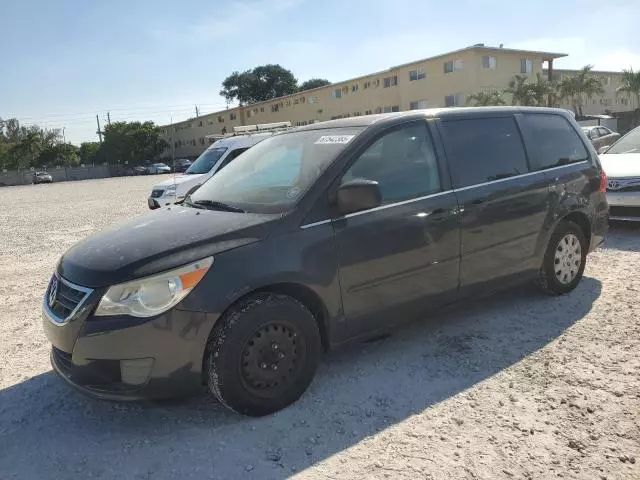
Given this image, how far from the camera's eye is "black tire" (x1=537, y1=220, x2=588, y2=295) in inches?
188

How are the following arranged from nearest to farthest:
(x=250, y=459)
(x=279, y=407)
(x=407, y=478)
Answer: (x=407, y=478)
(x=250, y=459)
(x=279, y=407)

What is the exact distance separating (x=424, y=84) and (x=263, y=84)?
51751mm

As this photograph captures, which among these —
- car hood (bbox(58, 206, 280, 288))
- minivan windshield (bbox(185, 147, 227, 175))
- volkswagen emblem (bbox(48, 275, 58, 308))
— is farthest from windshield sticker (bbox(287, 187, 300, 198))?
minivan windshield (bbox(185, 147, 227, 175))

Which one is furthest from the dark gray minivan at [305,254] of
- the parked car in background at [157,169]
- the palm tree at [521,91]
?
the parked car in background at [157,169]

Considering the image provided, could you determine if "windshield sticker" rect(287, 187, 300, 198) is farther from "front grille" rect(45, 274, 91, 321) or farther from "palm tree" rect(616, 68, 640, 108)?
"palm tree" rect(616, 68, 640, 108)

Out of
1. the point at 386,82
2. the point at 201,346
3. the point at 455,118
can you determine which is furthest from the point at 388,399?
the point at 386,82

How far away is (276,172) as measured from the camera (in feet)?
12.6

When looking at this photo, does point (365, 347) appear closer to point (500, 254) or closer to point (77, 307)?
point (500, 254)

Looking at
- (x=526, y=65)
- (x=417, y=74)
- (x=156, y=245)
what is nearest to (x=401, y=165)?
(x=156, y=245)

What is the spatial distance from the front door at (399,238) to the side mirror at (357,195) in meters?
0.11

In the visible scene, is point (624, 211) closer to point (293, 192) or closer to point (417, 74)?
point (293, 192)

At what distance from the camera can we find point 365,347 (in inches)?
161

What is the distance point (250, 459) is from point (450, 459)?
1039 mm

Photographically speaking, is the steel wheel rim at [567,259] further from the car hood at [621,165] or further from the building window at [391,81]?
the building window at [391,81]
